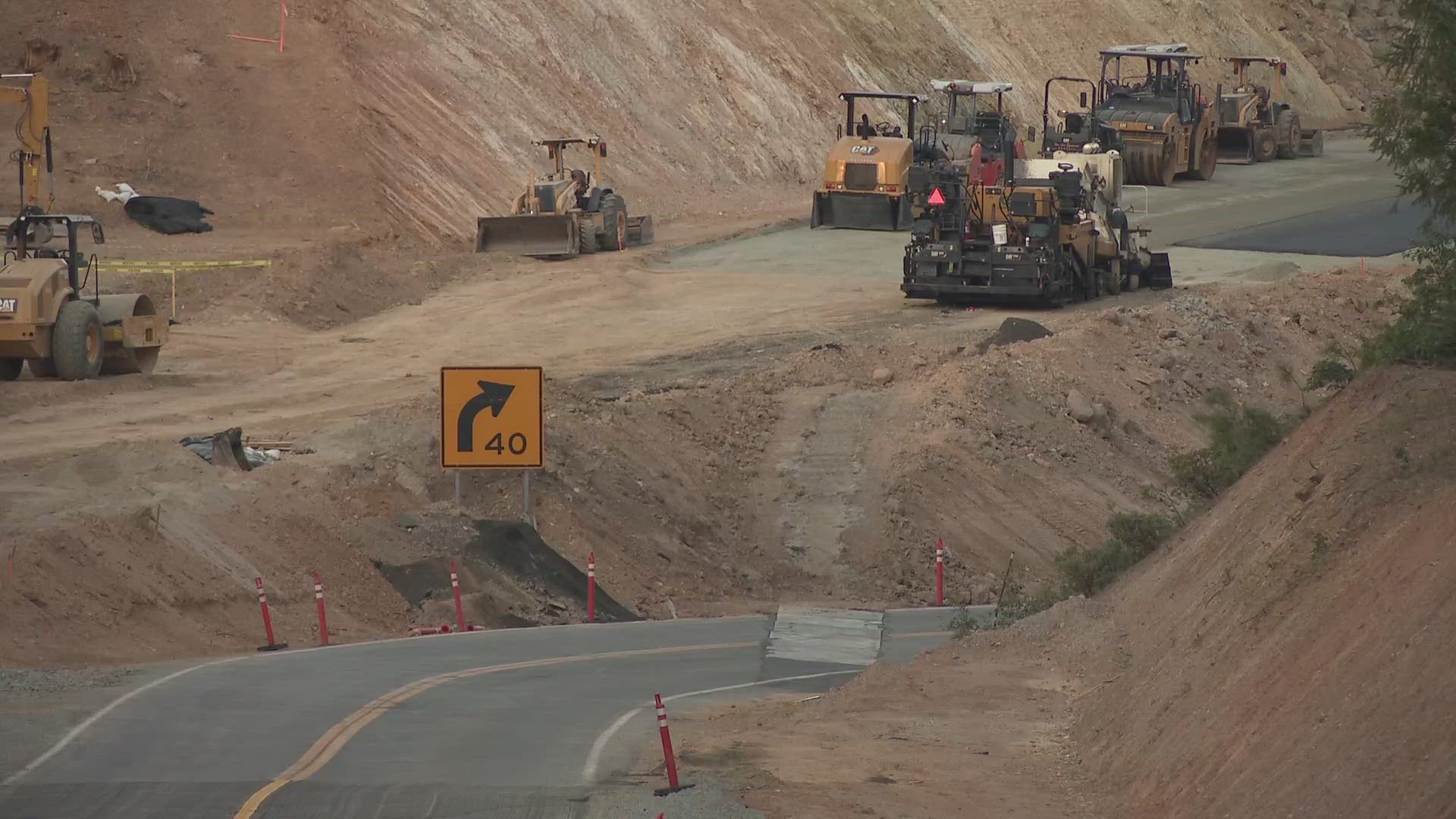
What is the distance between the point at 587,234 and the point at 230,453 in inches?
673

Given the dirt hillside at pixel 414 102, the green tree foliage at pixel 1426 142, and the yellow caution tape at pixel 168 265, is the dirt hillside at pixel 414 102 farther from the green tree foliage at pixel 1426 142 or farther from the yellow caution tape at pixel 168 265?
the green tree foliage at pixel 1426 142

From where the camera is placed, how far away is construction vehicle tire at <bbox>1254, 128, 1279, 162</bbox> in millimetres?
58938

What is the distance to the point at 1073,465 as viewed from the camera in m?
31.3

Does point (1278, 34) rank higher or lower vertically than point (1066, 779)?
higher

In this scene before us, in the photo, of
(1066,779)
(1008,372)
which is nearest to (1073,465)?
(1008,372)

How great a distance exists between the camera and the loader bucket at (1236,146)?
2308 inches

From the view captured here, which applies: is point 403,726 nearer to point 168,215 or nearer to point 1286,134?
point 168,215

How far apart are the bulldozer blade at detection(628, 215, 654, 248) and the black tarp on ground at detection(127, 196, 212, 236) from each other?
28.2 feet

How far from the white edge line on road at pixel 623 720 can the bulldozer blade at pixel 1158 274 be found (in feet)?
66.0

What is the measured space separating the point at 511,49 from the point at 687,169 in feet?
17.5

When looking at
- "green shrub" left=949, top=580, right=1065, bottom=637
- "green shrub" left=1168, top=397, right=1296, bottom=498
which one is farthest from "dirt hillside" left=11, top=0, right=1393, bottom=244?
"green shrub" left=949, top=580, right=1065, bottom=637

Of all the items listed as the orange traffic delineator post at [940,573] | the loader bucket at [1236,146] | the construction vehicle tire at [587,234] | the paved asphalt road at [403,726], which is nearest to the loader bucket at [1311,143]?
the loader bucket at [1236,146]

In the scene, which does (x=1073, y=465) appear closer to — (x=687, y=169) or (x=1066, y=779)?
(x=1066, y=779)

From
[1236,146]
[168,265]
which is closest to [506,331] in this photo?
[168,265]
